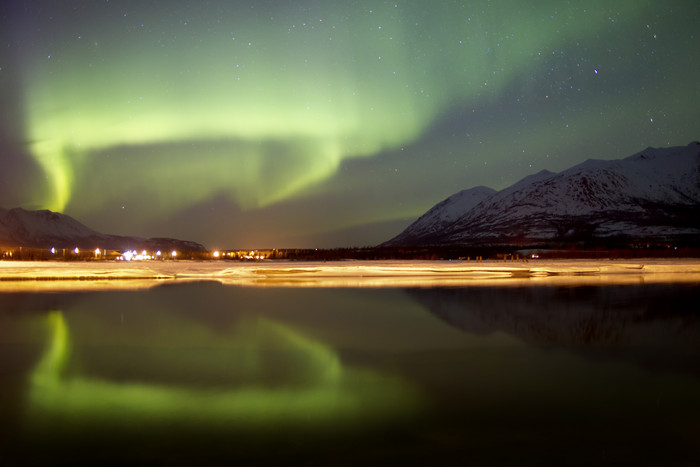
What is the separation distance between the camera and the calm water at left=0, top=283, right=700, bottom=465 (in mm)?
6789

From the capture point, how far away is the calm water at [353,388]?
6.79 meters

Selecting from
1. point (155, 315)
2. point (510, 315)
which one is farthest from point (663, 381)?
point (155, 315)

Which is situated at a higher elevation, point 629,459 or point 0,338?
point 0,338

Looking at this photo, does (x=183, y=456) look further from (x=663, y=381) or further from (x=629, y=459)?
(x=663, y=381)

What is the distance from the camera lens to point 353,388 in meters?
9.59

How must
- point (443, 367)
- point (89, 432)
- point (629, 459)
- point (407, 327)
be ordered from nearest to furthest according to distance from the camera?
point (629, 459) → point (89, 432) → point (443, 367) → point (407, 327)

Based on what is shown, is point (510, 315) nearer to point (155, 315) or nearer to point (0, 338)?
point (155, 315)

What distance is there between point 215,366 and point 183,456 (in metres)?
4.84

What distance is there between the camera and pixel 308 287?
31.1 meters

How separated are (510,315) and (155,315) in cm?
1191

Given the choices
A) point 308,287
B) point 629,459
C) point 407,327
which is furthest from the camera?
point 308,287

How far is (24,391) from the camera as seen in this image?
369 inches

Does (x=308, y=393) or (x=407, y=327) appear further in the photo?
(x=407, y=327)

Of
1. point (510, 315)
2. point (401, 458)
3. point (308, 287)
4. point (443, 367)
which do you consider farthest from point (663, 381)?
point (308, 287)
